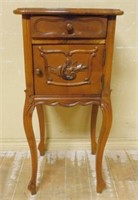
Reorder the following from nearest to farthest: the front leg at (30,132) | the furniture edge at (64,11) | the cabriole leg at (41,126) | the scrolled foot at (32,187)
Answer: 1. the furniture edge at (64,11)
2. the front leg at (30,132)
3. the scrolled foot at (32,187)
4. the cabriole leg at (41,126)

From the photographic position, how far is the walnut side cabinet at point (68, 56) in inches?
40.9

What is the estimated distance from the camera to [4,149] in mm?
1721

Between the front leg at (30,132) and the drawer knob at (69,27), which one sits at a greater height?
the drawer knob at (69,27)

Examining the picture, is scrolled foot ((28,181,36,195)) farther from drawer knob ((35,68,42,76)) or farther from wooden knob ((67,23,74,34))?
wooden knob ((67,23,74,34))

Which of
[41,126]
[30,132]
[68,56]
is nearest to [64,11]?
[68,56]

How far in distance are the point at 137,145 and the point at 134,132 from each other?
0.33ft

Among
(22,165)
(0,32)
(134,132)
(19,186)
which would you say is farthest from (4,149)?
(134,132)

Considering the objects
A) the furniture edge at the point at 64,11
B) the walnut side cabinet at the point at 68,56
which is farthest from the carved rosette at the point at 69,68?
the furniture edge at the point at 64,11

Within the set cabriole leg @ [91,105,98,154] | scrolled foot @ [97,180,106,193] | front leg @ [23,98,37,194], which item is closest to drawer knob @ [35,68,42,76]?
front leg @ [23,98,37,194]

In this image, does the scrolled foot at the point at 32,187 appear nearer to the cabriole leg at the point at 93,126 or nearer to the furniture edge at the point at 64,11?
the cabriole leg at the point at 93,126

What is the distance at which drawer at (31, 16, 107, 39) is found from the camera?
1041 millimetres

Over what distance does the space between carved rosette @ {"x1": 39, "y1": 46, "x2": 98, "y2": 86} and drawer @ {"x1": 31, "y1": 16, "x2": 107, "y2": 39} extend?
6cm

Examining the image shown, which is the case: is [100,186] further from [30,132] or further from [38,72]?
[38,72]

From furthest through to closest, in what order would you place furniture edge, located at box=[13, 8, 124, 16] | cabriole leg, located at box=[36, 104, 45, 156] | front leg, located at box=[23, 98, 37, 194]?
cabriole leg, located at box=[36, 104, 45, 156], front leg, located at box=[23, 98, 37, 194], furniture edge, located at box=[13, 8, 124, 16]
